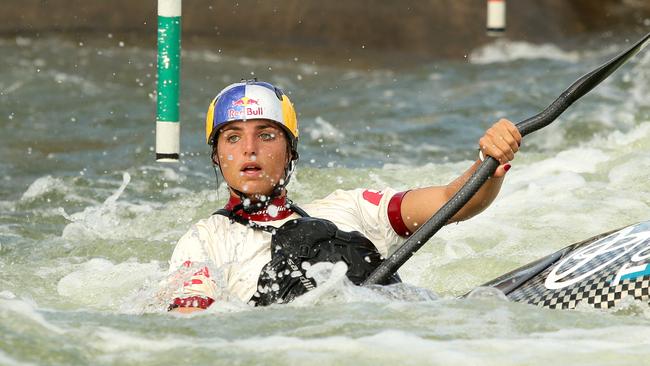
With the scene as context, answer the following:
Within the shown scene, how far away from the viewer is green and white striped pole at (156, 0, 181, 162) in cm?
625

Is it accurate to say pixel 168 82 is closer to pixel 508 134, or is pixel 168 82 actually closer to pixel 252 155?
pixel 252 155

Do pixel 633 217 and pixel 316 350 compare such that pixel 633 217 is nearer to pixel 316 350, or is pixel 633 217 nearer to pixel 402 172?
pixel 402 172

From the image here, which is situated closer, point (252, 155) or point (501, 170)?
point (501, 170)

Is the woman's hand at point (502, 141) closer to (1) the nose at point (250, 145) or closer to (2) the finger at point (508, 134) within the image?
(2) the finger at point (508, 134)

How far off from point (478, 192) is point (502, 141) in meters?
0.24

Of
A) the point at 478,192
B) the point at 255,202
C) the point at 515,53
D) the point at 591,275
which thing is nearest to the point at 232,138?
the point at 255,202

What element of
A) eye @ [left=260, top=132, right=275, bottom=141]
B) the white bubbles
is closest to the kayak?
the white bubbles

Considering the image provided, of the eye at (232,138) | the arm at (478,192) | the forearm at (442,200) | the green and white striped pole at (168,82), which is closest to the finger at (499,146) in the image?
the arm at (478,192)

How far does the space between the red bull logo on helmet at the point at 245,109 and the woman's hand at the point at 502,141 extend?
75cm

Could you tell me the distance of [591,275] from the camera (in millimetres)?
4094

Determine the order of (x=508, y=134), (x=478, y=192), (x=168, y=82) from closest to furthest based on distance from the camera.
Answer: (x=508, y=134) < (x=478, y=192) < (x=168, y=82)

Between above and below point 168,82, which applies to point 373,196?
below

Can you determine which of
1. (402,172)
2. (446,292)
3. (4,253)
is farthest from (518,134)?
(402,172)

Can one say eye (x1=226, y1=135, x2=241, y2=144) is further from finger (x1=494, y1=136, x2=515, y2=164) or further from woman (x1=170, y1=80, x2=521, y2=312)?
finger (x1=494, y1=136, x2=515, y2=164)
